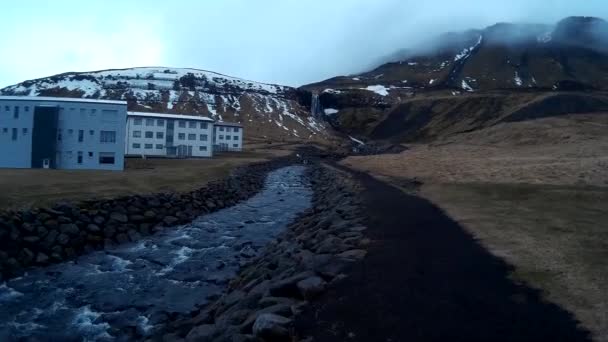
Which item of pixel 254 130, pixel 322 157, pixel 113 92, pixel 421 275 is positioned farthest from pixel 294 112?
pixel 421 275

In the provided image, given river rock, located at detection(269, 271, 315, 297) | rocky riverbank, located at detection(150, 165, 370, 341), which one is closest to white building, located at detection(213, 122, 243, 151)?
rocky riverbank, located at detection(150, 165, 370, 341)

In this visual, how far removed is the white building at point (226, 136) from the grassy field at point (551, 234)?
281ft

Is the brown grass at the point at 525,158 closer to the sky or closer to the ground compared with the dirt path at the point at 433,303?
closer to the sky

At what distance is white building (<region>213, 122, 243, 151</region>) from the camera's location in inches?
4328

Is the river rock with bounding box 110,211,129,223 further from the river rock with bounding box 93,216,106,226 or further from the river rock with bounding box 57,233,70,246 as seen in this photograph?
the river rock with bounding box 57,233,70,246

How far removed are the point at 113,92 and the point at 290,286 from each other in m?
197

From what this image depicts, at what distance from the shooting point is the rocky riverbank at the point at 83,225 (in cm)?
2152

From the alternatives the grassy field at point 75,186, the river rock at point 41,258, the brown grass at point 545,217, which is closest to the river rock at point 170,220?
the grassy field at point 75,186

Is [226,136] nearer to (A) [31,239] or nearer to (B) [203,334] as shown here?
(A) [31,239]

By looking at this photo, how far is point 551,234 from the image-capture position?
15.9m

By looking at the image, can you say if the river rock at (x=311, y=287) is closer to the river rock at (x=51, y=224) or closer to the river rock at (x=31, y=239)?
the river rock at (x=31, y=239)

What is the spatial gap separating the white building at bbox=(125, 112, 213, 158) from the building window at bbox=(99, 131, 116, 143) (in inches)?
1078

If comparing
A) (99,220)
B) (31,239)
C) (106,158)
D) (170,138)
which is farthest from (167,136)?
(31,239)

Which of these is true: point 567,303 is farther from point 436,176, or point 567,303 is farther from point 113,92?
point 113,92
